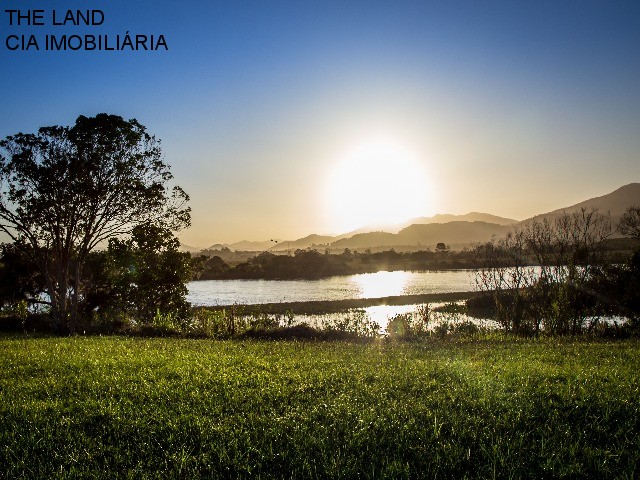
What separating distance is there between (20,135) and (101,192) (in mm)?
4141

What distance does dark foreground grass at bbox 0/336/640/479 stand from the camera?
5336 millimetres

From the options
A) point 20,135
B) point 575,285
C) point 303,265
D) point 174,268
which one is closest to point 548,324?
point 575,285

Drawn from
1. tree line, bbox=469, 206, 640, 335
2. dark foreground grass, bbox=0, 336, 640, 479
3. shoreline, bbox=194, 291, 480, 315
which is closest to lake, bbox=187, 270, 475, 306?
shoreline, bbox=194, 291, 480, 315

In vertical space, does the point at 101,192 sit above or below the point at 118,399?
above

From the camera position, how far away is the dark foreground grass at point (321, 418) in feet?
17.5

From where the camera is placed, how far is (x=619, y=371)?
31.2 feet

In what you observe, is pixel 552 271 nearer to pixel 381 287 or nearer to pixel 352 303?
pixel 352 303

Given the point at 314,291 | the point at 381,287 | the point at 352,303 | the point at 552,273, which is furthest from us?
the point at 381,287

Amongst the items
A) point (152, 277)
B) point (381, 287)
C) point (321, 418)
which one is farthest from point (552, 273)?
point (381, 287)

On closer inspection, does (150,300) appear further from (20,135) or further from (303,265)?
(303,265)

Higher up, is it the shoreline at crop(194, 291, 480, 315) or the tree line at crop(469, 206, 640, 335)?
the tree line at crop(469, 206, 640, 335)

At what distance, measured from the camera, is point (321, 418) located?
6.79 meters

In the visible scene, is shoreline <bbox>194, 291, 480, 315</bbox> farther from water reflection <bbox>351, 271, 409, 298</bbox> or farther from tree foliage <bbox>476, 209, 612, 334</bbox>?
tree foliage <bbox>476, 209, 612, 334</bbox>

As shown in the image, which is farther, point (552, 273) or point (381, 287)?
point (381, 287)
